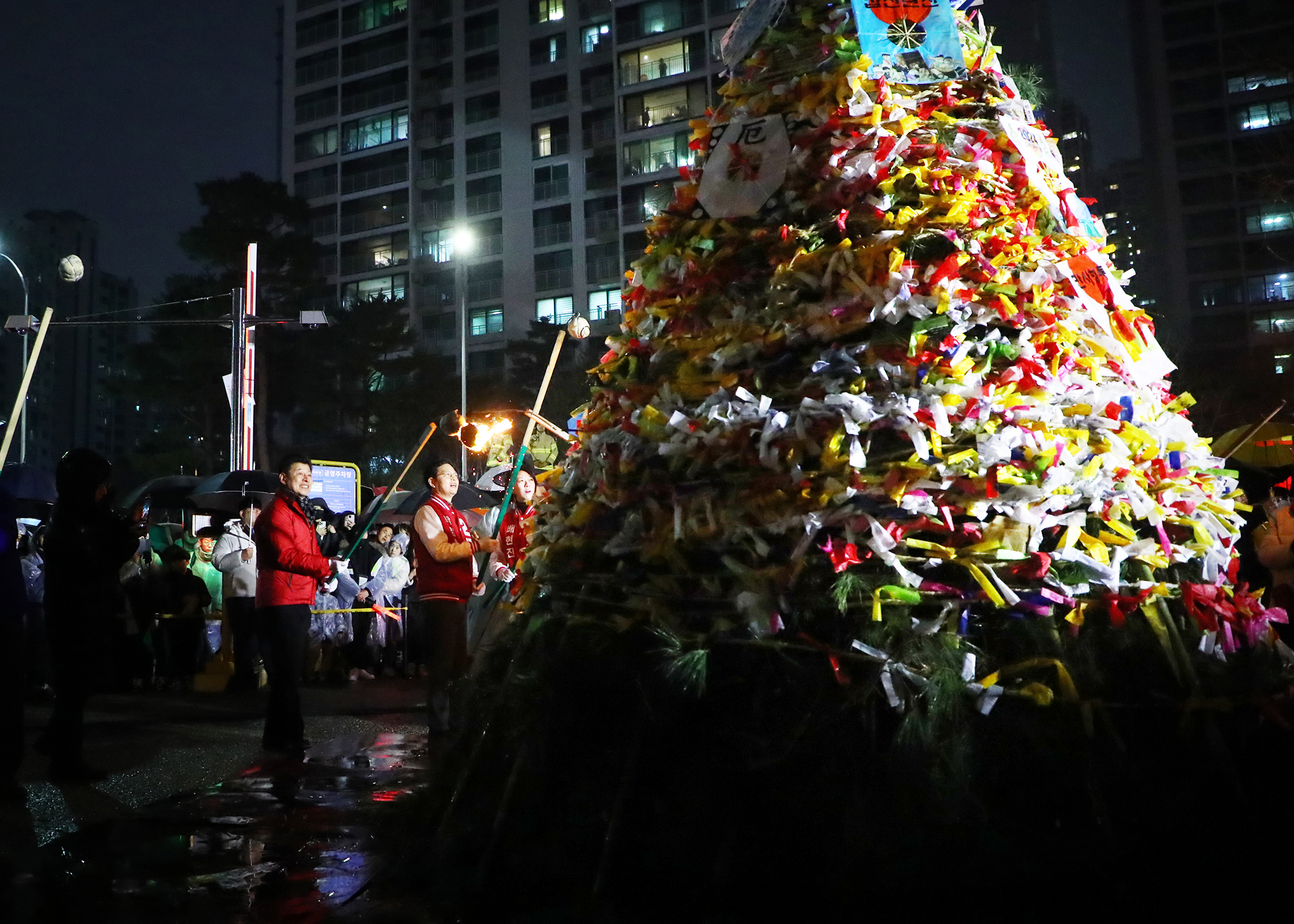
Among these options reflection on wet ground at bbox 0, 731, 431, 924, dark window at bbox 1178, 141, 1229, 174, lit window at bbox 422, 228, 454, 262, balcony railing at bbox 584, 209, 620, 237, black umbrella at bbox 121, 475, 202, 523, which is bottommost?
reflection on wet ground at bbox 0, 731, 431, 924

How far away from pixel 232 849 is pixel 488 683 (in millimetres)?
1432

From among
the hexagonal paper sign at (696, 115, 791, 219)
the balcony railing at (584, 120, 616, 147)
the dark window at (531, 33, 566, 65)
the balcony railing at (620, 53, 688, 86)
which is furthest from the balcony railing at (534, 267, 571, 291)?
the hexagonal paper sign at (696, 115, 791, 219)

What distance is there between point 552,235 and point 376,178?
1306 centimetres

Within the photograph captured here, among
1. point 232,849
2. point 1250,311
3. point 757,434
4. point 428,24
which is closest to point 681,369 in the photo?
point 757,434

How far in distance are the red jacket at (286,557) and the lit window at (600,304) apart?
50.0 meters

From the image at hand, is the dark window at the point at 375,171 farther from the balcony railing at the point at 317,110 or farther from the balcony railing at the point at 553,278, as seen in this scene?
the balcony railing at the point at 553,278

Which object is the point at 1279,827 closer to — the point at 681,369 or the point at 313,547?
the point at 681,369

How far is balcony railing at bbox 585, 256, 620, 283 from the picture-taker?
56.3 metres

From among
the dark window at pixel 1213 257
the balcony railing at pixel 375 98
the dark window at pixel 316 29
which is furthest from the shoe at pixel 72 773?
the dark window at pixel 1213 257

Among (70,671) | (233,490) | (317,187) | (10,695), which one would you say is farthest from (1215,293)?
(10,695)

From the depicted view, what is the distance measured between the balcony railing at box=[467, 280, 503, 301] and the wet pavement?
2117 inches

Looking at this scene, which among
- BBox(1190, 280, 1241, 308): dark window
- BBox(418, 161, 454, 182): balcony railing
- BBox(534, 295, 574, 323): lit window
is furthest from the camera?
BBox(1190, 280, 1241, 308): dark window

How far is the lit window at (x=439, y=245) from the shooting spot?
6281 centimetres

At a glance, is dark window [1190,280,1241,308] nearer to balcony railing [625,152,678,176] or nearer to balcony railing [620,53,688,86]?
balcony railing [625,152,678,176]
